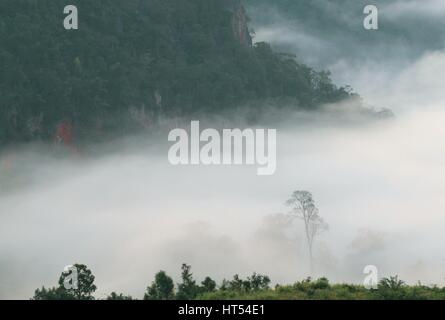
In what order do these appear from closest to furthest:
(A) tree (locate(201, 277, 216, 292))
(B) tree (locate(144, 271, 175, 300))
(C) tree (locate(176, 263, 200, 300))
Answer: (C) tree (locate(176, 263, 200, 300)) < (A) tree (locate(201, 277, 216, 292)) < (B) tree (locate(144, 271, 175, 300))

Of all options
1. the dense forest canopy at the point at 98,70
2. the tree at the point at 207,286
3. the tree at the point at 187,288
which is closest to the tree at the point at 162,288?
the tree at the point at 187,288

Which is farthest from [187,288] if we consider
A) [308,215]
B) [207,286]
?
[308,215]

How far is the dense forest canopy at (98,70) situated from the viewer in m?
175

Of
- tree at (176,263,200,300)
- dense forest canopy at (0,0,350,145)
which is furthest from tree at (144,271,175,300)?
dense forest canopy at (0,0,350,145)

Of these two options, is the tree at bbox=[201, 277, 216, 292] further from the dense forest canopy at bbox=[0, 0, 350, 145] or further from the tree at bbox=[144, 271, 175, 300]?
the dense forest canopy at bbox=[0, 0, 350, 145]

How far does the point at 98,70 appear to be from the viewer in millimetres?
186750

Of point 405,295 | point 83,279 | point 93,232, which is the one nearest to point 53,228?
point 93,232

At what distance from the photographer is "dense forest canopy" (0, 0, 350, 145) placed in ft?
573

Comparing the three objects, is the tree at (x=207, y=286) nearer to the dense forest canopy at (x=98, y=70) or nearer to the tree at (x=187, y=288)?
the tree at (x=187, y=288)

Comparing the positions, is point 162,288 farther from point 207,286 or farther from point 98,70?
point 98,70
